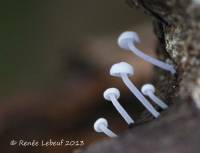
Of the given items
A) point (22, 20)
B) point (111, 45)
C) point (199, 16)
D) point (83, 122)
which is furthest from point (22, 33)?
point (199, 16)

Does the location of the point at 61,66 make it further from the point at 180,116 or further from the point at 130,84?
the point at 180,116

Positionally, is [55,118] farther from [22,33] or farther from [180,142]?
[180,142]

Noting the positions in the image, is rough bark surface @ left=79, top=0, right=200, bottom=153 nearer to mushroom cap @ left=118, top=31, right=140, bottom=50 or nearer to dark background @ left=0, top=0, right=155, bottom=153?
mushroom cap @ left=118, top=31, right=140, bottom=50

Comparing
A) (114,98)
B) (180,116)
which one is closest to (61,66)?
(114,98)

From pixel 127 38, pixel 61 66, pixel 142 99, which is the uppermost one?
pixel 61 66

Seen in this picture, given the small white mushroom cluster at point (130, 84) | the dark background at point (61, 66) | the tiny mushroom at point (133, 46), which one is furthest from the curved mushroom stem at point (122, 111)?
the dark background at point (61, 66)

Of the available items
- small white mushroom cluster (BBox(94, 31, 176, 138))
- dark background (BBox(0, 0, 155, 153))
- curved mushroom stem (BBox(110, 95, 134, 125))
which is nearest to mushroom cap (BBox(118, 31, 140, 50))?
small white mushroom cluster (BBox(94, 31, 176, 138))

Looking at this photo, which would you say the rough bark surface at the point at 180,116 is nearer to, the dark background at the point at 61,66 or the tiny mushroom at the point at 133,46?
the tiny mushroom at the point at 133,46

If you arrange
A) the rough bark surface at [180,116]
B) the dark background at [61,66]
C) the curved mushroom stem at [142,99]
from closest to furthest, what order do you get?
1. the rough bark surface at [180,116]
2. the curved mushroom stem at [142,99]
3. the dark background at [61,66]

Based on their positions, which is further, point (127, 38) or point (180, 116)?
point (127, 38)

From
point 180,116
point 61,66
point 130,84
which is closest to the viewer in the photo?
point 180,116

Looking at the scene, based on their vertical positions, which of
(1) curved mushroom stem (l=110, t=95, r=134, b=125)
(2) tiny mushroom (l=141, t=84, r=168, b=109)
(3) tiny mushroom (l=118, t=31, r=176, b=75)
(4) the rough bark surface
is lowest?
(4) the rough bark surface
